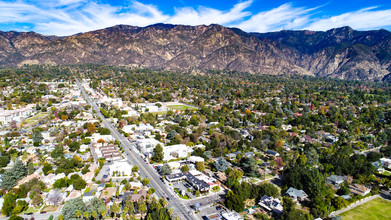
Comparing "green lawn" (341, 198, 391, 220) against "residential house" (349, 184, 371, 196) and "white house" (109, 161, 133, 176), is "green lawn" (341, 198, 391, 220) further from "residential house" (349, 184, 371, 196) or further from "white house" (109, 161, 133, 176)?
"white house" (109, 161, 133, 176)

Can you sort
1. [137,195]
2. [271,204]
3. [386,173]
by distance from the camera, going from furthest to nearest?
1. [386,173]
2. [137,195]
3. [271,204]

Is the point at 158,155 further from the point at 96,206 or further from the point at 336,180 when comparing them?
the point at 336,180

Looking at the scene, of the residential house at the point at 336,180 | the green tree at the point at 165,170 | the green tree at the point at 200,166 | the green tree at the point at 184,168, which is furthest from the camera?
the green tree at the point at 200,166

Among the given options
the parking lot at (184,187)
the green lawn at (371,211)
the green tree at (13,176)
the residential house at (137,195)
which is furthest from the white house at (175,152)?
the green lawn at (371,211)

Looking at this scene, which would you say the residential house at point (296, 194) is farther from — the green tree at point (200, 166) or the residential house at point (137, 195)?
the residential house at point (137, 195)

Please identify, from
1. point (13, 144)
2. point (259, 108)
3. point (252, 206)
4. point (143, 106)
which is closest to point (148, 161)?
point (252, 206)

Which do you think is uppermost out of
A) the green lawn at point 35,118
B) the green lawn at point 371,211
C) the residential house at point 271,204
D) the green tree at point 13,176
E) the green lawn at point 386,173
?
the green lawn at point 35,118

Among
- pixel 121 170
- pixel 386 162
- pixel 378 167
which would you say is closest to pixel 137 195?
pixel 121 170

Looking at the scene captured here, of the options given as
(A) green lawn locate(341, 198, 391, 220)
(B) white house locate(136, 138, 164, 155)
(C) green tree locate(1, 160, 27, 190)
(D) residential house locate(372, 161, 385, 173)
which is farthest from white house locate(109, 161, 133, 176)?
(D) residential house locate(372, 161, 385, 173)
